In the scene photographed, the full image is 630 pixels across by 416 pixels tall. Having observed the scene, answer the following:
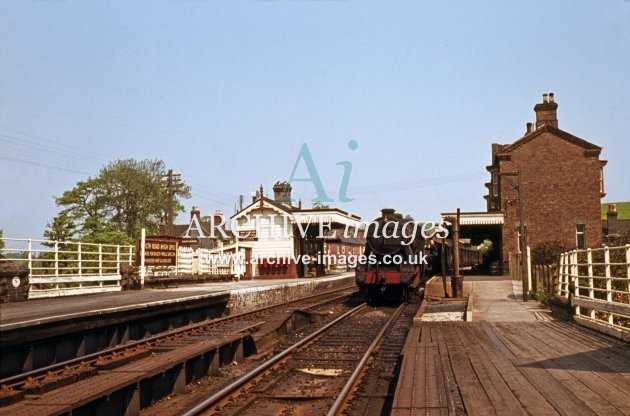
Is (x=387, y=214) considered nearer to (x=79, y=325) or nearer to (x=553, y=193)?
(x=79, y=325)

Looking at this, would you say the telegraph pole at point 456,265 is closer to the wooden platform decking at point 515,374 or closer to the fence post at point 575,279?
the fence post at point 575,279

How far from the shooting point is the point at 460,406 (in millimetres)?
5801

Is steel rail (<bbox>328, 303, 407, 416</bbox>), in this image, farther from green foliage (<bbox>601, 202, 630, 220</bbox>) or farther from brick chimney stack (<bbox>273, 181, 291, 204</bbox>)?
green foliage (<bbox>601, 202, 630, 220</bbox>)

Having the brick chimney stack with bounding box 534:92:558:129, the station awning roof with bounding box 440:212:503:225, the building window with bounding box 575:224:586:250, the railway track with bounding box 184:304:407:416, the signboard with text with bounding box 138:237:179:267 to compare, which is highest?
the brick chimney stack with bounding box 534:92:558:129

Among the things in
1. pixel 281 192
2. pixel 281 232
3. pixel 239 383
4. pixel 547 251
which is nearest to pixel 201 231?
pixel 281 232

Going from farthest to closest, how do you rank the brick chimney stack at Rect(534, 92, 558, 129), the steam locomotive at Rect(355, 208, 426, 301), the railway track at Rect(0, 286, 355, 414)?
the brick chimney stack at Rect(534, 92, 558, 129)
the steam locomotive at Rect(355, 208, 426, 301)
the railway track at Rect(0, 286, 355, 414)

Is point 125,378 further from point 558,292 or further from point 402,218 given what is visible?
point 402,218

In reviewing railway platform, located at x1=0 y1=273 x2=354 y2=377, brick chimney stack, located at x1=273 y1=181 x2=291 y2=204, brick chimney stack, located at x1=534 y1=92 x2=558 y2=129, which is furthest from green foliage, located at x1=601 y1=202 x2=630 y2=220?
Answer: railway platform, located at x1=0 y1=273 x2=354 y2=377

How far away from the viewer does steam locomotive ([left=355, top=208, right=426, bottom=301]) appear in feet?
66.0

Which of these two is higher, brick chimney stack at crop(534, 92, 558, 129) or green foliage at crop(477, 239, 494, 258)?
brick chimney stack at crop(534, 92, 558, 129)

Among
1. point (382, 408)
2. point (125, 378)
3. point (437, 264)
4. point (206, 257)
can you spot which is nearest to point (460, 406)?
point (382, 408)

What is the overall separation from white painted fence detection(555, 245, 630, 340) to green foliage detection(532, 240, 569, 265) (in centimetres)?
1214

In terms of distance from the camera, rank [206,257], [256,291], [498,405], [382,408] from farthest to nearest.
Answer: [206,257]
[256,291]
[382,408]
[498,405]

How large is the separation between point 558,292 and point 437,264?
17.9m
